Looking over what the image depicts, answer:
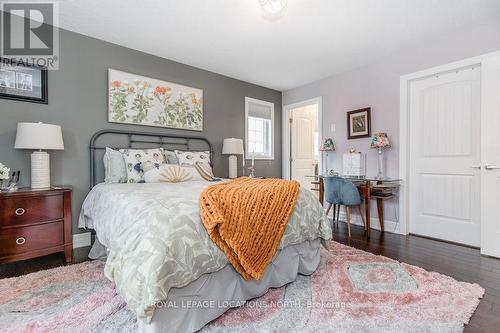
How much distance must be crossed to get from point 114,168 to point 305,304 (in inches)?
96.1

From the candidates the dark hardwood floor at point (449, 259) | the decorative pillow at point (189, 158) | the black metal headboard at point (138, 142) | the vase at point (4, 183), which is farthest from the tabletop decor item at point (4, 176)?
the dark hardwood floor at point (449, 259)

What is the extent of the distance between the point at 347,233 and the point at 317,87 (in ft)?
8.45

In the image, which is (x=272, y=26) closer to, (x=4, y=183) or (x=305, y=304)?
(x=305, y=304)

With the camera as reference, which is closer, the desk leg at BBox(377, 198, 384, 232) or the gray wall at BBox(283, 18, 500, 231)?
the gray wall at BBox(283, 18, 500, 231)

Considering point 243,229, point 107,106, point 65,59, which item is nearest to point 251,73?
point 107,106

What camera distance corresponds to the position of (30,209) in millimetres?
2248

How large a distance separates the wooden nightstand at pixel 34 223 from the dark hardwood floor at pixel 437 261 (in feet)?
0.53

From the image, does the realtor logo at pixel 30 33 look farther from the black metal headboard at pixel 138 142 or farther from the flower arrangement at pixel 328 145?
the flower arrangement at pixel 328 145

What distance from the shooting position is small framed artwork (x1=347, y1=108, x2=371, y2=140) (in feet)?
12.2

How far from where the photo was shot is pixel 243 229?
1590 millimetres

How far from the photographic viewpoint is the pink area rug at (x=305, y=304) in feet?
4.70

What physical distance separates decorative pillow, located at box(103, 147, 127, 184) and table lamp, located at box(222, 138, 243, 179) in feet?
5.02

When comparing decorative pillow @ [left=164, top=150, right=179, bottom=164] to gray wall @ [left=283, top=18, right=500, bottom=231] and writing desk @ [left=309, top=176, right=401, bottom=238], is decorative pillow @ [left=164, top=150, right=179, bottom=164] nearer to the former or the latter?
writing desk @ [left=309, top=176, right=401, bottom=238]

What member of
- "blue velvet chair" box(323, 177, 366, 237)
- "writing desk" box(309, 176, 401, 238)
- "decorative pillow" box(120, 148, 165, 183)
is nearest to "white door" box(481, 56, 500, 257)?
"writing desk" box(309, 176, 401, 238)
